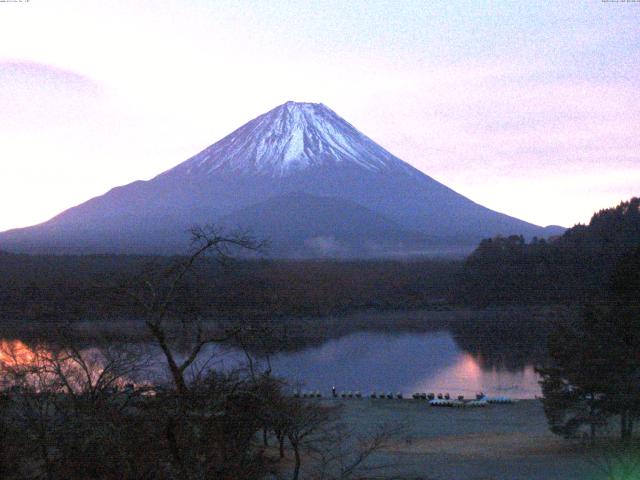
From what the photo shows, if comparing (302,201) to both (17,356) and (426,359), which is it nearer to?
(426,359)

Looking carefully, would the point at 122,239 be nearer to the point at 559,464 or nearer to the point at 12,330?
the point at 12,330

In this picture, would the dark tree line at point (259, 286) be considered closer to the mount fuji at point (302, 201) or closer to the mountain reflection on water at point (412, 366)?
the mountain reflection on water at point (412, 366)

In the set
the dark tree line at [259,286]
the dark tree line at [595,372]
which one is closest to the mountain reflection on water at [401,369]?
the dark tree line at [259,286]

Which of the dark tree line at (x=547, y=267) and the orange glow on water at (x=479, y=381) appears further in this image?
the dark tree line at (x=547, y=267)

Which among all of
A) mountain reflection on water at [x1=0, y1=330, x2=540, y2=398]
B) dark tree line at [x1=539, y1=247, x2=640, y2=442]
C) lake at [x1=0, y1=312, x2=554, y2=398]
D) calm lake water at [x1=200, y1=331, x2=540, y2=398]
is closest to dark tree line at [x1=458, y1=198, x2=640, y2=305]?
lake at [x1=0, y1=312, x2=554, y2=398]

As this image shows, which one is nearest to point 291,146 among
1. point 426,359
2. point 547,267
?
point 547,267

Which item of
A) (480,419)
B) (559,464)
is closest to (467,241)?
(480,419)

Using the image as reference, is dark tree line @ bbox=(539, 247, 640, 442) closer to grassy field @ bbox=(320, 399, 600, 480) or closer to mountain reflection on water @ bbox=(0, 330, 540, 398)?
grassy field @ bbox=(320, 399, 600, 480)
